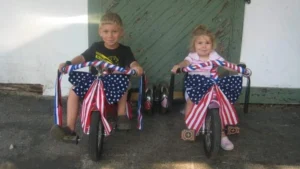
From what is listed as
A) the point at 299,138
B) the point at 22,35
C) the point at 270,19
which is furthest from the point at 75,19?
the point at 299,138

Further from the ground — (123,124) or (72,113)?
(72,113)

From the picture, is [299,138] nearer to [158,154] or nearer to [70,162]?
[158,154]

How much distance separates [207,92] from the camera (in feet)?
10.9

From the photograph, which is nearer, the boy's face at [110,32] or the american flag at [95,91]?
the american flag at [95,91]

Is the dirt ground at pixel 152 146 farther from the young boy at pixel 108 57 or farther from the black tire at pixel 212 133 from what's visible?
the young boy at pixel 108 57

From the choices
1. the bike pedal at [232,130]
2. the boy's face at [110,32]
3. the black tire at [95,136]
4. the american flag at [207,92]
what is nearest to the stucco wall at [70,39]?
the boy's face at [110,32]

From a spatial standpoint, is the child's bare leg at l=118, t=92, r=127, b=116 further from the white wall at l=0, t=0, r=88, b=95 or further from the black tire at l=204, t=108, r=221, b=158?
the white wall at l=0, t=0, r=88, b=95

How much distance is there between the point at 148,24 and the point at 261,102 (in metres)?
1.80

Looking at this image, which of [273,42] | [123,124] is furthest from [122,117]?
[273,42]

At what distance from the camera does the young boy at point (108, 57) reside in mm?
3301

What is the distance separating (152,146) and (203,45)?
3.74 feet

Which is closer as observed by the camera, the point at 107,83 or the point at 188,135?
the point at 107,83

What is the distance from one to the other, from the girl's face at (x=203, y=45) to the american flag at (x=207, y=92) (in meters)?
0.42

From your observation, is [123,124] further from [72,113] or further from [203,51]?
[203,51]
